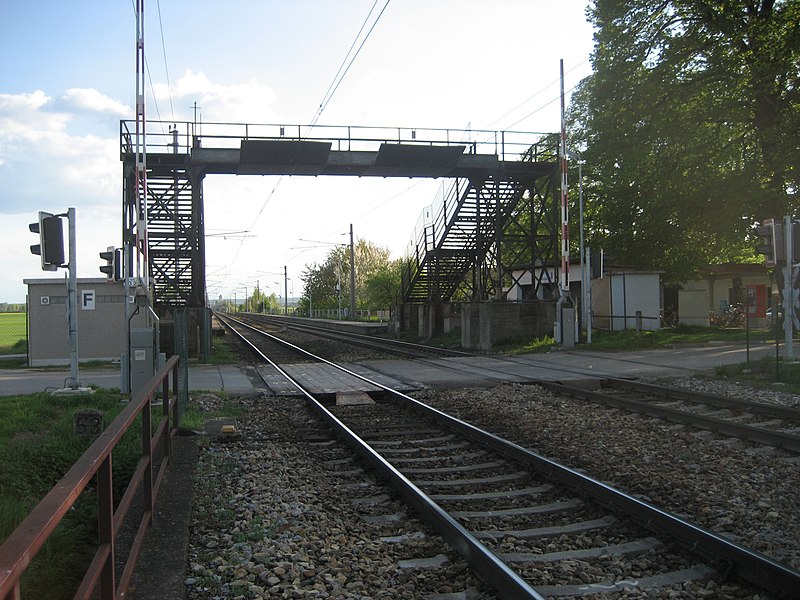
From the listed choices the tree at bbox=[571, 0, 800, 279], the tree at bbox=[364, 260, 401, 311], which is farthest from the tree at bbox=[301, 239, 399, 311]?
the tree at bbox=[571, 0, 800, 279]

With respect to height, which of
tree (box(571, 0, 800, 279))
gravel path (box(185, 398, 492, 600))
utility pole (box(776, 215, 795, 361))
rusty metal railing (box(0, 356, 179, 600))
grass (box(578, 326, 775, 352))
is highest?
tree (box(571, 0, 800, 279))

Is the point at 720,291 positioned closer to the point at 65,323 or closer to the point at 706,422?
the point at 65,323

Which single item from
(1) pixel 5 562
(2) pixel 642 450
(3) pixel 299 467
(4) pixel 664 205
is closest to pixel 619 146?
(4) pixel 664 205

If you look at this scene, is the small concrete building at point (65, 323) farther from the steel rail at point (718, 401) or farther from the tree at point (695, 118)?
the tree at point (695, 118)

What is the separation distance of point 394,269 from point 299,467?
57.4 m

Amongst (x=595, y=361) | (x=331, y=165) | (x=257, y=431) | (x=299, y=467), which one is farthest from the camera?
(x=331, y=165)

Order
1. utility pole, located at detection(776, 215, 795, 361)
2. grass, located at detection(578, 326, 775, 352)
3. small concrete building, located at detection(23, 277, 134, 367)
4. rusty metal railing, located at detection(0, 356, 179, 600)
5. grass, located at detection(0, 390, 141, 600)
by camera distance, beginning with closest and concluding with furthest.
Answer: rusty metal railing, located at detection(0, 356, 179, 600), grass, located at detection(0, 390, 141, 600), utility pole, located at detection(776, 215, 795, 361), small concrete building, located at detection(23, 277, 134, 367), grass, located at detection(578, 326, 775, 352)

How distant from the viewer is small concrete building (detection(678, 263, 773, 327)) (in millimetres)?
36562

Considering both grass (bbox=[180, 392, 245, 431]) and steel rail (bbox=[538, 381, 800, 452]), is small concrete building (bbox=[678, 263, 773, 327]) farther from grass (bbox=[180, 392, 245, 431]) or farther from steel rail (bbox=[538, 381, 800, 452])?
grass (bbox=[180, 392, 245, 431])

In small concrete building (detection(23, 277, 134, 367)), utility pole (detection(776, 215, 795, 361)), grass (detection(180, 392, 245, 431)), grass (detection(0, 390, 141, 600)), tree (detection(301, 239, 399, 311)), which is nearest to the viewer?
grass (detection(0, 390, 141, 600))

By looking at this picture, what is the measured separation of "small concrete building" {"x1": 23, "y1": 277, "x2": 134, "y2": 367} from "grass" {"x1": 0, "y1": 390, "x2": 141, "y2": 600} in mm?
9559

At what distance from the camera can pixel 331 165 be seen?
942 inches

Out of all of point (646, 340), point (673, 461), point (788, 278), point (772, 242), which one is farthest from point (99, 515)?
point (646, 340)

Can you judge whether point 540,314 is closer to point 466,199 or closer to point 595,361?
point 466,199
